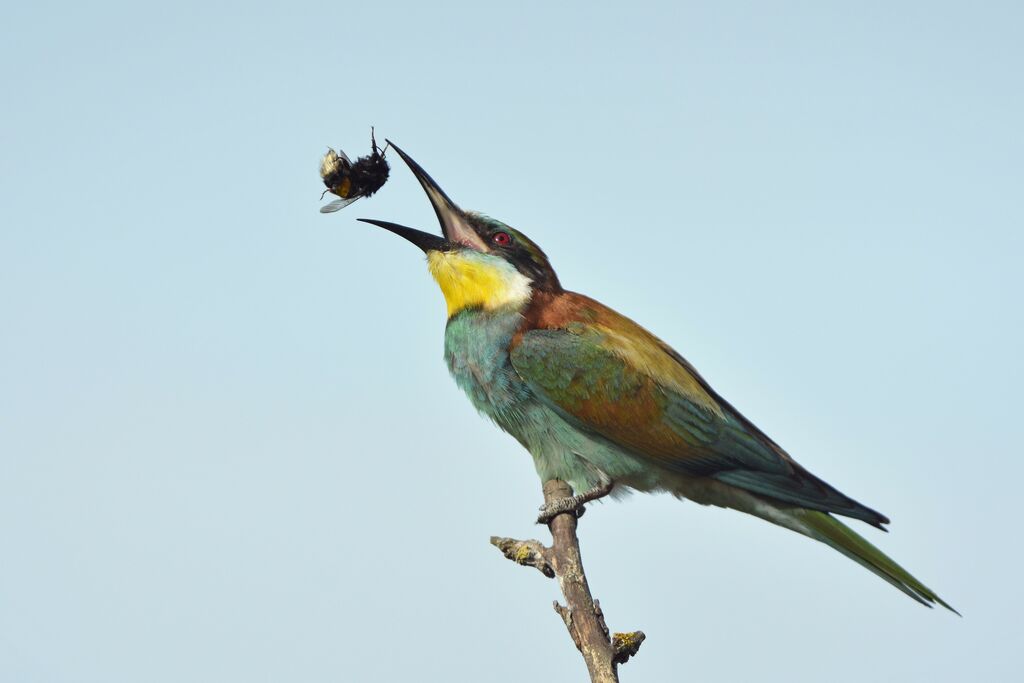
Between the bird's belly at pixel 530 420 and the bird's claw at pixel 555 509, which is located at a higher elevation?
the bird's belly at pixel 530 420

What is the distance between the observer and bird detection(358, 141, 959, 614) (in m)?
3.78

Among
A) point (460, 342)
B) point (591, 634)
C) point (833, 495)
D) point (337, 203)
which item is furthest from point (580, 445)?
point (337, 203)

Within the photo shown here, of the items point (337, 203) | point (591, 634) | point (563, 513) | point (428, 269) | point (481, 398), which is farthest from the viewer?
point (337, 203)

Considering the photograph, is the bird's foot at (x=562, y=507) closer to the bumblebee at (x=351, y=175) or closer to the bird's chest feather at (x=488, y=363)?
the bird's chest feather at (x=488, y=363)

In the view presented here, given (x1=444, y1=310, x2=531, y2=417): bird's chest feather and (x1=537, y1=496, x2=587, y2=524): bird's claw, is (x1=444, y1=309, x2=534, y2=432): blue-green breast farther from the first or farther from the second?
(x1=537, y1=496, x2=587, y2=524): bird's claw

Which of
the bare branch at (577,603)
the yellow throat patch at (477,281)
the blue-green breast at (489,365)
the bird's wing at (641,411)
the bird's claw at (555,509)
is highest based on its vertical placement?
the yellow throat patch at (477,281)

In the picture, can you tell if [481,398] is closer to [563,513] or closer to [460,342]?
[460,342]

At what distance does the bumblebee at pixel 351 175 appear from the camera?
4453 mm

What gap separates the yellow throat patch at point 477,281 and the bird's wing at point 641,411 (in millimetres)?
204

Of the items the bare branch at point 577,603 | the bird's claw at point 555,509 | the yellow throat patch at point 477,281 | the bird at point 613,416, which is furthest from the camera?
the yellow throat patch at point 477,281

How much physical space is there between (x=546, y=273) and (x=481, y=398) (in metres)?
0.57

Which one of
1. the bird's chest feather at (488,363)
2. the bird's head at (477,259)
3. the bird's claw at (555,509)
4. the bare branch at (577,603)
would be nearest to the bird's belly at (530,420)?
the bird's chest feather at (488,363)

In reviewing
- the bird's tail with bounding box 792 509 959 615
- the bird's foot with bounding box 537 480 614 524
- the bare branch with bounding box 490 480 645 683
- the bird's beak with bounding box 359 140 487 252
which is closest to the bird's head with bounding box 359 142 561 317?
the bird's beak with bounding box 359 140 487 252

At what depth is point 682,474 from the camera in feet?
12.7
